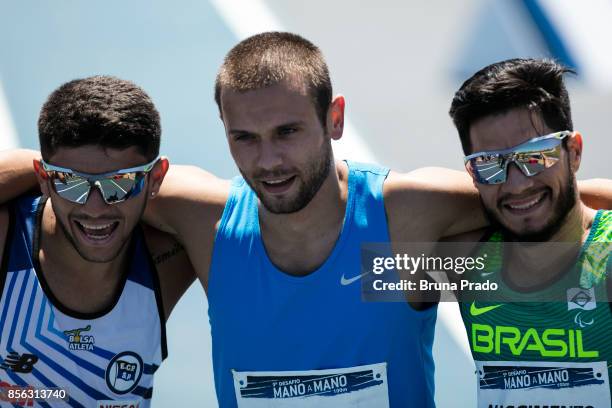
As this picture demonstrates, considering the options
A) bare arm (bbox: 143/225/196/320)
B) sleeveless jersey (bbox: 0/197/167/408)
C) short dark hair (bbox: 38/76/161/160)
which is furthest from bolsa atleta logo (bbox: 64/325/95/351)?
short dark hair (bbox: 38/76/161/160)

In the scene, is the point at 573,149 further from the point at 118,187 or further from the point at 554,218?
the point at 118,187

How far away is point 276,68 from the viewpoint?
2.67 metres

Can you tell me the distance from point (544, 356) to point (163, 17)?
328cm

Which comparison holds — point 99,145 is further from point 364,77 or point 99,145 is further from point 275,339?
point 364,77

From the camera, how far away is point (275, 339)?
108 inches

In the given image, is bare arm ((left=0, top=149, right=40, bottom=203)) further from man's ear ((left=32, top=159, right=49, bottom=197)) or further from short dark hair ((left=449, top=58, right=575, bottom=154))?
short dark hair ((left=449, top=58, right=575, bottom=154))

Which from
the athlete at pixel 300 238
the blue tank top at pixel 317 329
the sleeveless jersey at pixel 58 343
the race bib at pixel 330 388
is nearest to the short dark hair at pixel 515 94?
the athlete at pixel 300 238

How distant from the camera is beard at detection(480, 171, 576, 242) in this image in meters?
2.64

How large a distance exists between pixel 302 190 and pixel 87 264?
0.80m

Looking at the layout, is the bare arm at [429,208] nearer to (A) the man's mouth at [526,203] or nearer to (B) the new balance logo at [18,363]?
(A) the man's mouth at [526,203]

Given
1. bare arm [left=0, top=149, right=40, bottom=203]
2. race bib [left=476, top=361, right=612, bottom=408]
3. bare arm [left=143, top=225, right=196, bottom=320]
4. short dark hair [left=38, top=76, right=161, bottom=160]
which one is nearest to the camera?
race bib [left=476, top=361, right=612, bottom=408]

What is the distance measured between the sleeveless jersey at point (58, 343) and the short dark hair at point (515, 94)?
50.3 inches

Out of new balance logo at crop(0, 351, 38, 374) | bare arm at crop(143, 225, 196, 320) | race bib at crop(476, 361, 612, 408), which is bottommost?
race bib at crop(476, 361, 612, 408)

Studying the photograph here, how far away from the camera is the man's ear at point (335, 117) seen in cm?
276
